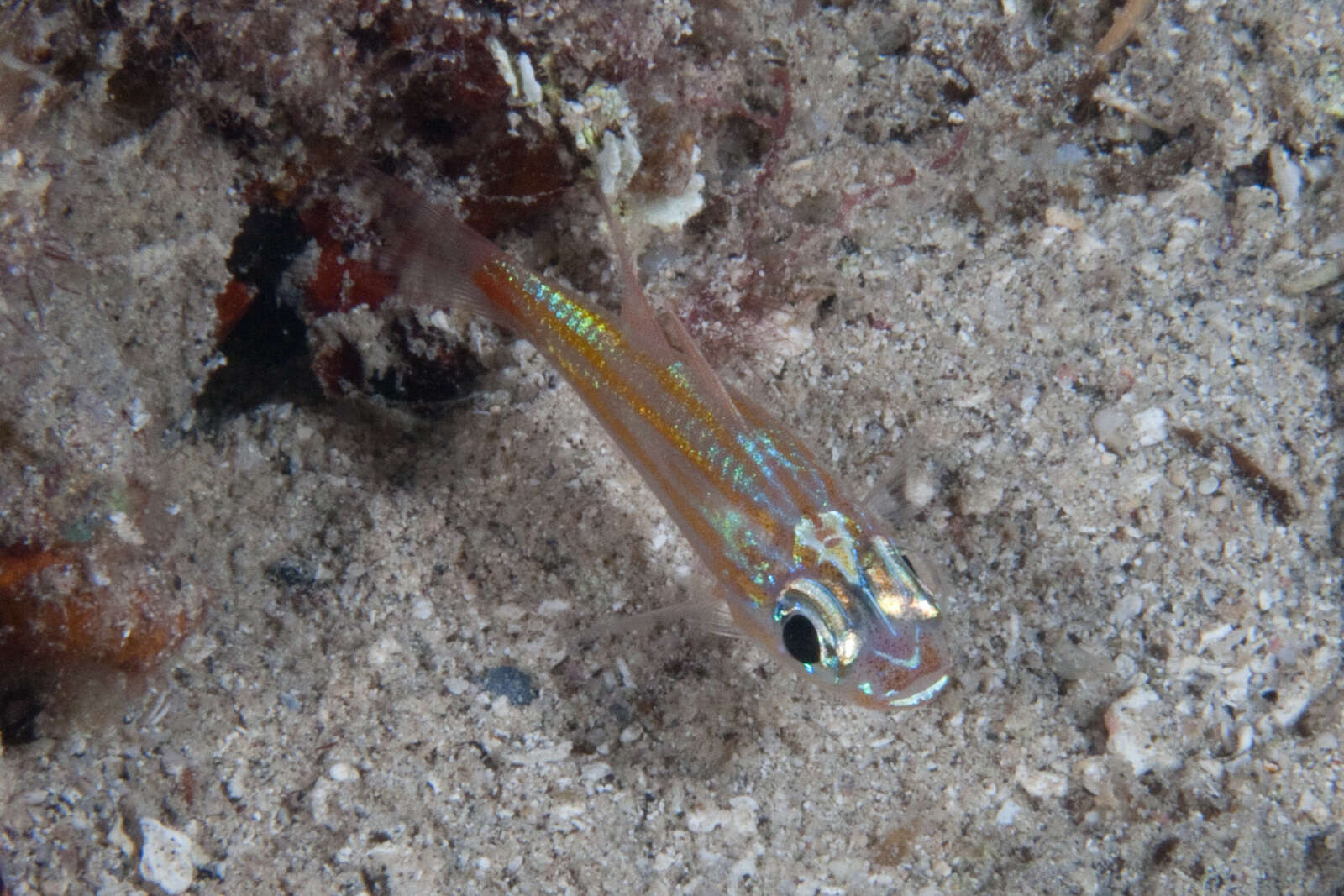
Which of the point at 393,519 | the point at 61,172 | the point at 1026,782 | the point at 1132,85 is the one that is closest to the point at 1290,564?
the point at 1026,782

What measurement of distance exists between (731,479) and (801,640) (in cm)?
69

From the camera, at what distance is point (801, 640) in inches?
118

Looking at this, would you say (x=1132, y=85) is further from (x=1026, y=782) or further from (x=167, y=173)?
(x=167, y=173)

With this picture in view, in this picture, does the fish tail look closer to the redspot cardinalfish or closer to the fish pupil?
the redspot cardinalfish

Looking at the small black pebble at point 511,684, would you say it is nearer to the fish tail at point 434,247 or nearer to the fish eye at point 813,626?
the fish eye at point 813,626

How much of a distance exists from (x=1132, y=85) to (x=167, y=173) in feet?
15.7

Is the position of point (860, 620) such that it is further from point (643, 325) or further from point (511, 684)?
point (511, 684)

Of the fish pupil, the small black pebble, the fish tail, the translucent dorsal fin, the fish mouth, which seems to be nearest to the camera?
the fish mouth

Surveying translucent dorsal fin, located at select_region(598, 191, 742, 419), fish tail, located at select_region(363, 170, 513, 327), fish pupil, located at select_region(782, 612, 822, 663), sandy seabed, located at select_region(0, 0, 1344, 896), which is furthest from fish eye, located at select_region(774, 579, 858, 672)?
fish tail, located at select_region(363, 170, 513, 327)

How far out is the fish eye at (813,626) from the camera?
2904 millimetres

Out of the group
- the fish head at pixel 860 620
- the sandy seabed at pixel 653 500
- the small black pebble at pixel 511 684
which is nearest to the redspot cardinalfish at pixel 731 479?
the fish head at pixel 860 620

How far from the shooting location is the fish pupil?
2949mm

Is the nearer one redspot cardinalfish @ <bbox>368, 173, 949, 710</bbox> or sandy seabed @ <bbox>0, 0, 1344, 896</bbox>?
redspot cardinalfish @ <bbox>368, 173, 949, 710</bbox>

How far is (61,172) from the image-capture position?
Result: 3.13 m
